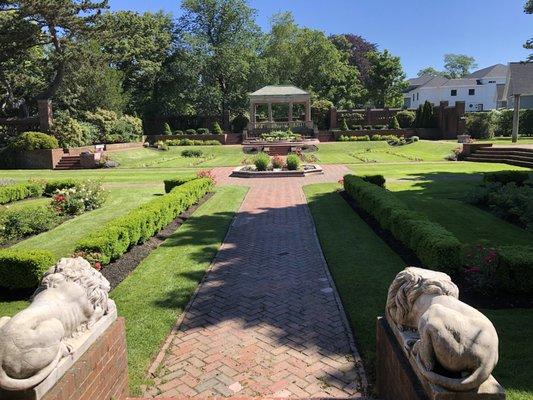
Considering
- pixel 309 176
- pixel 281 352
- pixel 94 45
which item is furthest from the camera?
pixel 94 45

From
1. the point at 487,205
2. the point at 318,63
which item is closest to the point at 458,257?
the point at 487,205

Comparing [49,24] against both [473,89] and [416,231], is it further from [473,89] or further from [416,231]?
[473,89]

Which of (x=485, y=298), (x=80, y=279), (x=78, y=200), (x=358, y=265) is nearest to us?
(x=80, y=279)

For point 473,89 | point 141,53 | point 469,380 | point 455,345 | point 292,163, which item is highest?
point 141,53

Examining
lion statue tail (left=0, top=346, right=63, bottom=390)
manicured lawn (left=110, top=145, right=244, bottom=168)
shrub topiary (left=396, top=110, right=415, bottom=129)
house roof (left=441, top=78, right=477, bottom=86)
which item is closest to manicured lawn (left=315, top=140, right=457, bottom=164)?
manicured lawn (left=110, top=145, right=244, bottom=168)

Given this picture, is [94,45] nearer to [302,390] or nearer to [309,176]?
[309,176]

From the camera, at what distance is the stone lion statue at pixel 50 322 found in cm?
265

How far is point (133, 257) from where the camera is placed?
8516 mm

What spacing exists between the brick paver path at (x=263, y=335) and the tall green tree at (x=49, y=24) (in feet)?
86.2

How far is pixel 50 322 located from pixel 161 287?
4.03 meters

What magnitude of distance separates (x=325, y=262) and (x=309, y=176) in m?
13.2

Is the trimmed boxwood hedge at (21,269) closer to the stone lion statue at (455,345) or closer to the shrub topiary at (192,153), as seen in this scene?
the stone lion statue at (455,345)

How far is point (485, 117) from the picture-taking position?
1667 inches

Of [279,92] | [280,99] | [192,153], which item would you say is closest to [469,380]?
[192,153]
